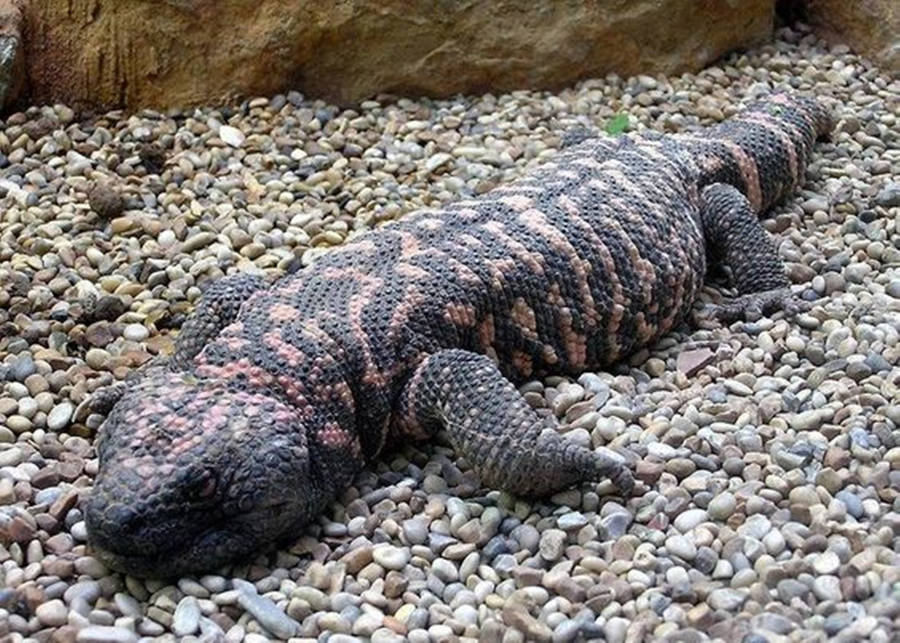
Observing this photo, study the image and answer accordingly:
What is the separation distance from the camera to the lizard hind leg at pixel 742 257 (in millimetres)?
4117

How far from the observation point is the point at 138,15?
5453 millimetres

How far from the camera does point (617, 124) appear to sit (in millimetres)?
5352

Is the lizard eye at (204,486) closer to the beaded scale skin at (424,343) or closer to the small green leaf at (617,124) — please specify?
the beaded scale skin at (424,343)

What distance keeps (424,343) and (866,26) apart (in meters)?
3.65

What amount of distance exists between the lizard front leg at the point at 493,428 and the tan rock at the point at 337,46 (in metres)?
2.58

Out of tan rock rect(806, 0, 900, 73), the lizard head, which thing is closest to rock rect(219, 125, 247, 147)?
the lizard head

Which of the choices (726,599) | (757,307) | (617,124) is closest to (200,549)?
(726,599)

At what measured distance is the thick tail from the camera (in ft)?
15.0

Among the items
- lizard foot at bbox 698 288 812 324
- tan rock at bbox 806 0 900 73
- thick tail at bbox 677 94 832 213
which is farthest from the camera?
tan rock at bbox 806 0 900 73

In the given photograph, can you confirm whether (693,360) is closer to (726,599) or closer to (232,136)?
(726,599)

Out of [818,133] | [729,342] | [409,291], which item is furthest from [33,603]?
[818,133]

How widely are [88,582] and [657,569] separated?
1.38 metres

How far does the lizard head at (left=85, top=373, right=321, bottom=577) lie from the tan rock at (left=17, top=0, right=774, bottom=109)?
2.77 m

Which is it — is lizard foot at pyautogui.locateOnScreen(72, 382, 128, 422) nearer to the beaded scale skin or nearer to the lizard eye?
the beaded scale skin
